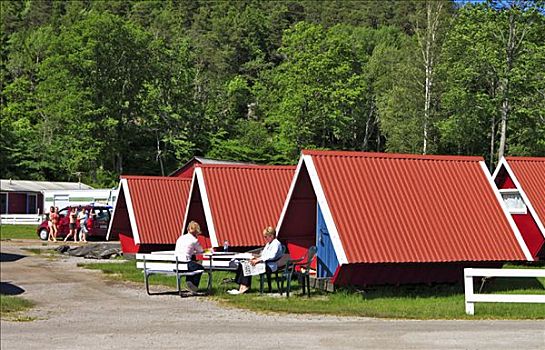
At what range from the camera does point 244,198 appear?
Answer: 23.0 meters

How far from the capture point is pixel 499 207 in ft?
60.4

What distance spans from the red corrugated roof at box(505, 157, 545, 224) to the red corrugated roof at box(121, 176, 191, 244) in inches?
427

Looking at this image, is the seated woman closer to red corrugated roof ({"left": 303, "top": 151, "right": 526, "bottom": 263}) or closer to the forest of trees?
red corrugated roof ({"left": 303, "top": 151, "right": 526, "bottom": 263})

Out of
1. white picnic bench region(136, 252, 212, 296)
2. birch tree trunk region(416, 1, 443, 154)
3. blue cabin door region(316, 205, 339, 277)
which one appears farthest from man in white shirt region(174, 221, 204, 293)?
birch tree trunk region(416, 1, 443, 154)

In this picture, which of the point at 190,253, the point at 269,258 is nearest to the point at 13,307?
the point at 190,253

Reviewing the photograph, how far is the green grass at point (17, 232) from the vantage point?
43384 mm

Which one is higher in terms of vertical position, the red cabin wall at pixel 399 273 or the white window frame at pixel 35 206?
the red cabin wall at pixel 399 273

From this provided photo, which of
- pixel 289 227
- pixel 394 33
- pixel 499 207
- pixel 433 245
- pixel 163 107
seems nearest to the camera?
pixel 433 245

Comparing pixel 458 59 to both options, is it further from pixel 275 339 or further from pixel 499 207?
pixel 275 339

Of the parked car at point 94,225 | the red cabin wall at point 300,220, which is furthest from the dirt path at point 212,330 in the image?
the parked car at point 94,225

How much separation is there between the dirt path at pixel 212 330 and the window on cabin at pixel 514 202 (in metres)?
13.6

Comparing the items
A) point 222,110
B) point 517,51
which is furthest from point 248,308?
point 222,110

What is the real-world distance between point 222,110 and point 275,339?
7443 cm

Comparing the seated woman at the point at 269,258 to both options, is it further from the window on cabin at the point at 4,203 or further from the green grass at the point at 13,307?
the window on cabin at the point at 4,203
